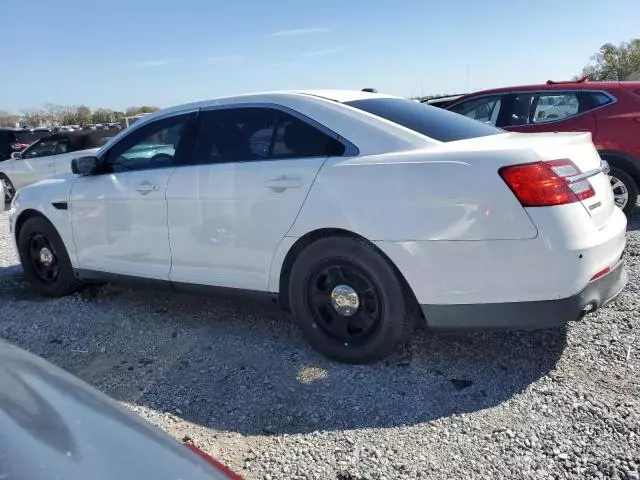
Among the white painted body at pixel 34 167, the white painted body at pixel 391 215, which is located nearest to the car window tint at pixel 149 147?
the white painted body at pixel 391 215

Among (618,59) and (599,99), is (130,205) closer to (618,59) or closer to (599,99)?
(599,99)

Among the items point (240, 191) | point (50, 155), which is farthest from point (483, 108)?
point (50, 155)

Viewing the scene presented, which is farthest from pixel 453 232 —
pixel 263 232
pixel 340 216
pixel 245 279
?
pixel 245 279

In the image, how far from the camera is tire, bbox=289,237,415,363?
3.29 meters

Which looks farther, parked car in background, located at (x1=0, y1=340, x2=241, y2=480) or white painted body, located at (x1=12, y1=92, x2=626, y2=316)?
white painted body, located at (x1=12, y1=92, x2=626, y2=316)

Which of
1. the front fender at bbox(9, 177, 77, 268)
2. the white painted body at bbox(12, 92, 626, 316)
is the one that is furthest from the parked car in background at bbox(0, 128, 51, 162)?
the white painted body at bbox(12, 92, 626, 316)

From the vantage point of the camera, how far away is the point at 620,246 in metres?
3.34

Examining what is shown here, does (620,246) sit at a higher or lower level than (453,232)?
lower

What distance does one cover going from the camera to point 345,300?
346cm

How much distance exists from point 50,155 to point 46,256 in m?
7.14

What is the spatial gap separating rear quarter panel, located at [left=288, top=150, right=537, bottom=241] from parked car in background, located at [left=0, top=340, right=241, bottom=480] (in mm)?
1861

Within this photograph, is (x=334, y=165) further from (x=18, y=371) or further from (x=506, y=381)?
(x=18, y=371)

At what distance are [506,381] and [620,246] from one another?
39.7 inches

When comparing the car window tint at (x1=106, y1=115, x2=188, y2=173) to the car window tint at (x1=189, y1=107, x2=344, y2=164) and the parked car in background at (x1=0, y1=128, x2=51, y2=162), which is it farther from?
the parked car in background at (x1=0, y1=128, x2=51, y2=162)
